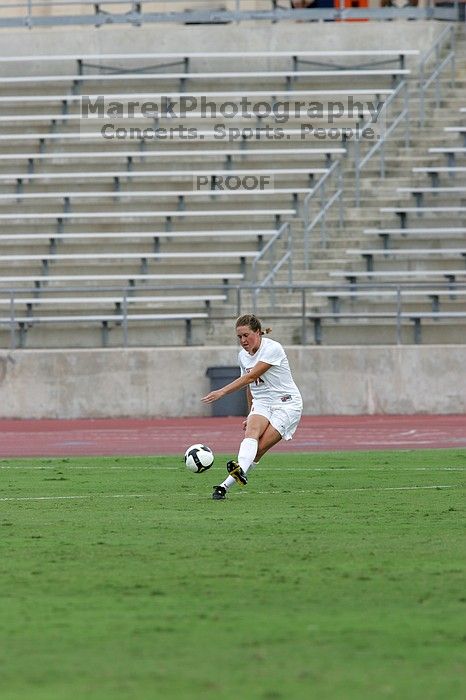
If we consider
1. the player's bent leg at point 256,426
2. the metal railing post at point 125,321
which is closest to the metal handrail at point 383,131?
the metal railing post at point 125,321

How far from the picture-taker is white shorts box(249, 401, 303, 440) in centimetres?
1365

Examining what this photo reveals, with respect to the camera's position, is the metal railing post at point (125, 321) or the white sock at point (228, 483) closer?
the white sock at point (228, 483)

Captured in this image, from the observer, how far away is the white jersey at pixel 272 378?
44.4ft

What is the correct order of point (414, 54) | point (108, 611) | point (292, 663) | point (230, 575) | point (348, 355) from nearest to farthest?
point (292, 663)
point (108, 611)
point (230, 575)
point (348, 355)
point (414, 54)

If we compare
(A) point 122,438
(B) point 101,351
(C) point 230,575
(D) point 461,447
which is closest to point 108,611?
(C) point 230,575

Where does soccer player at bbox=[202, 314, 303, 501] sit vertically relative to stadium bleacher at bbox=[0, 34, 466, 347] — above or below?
below

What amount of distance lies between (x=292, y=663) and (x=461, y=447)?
13554 millimetres

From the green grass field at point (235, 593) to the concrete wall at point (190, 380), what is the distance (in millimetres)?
11410

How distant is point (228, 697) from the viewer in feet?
18.7

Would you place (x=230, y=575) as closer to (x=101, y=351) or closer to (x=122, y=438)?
(x=122, y=438)

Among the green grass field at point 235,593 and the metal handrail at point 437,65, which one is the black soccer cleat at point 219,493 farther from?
the metal handrail at point 437,65

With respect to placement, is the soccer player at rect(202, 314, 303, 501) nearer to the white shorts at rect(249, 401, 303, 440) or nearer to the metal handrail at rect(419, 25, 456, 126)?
the white shorts at rect(249, 401, 303, 440)

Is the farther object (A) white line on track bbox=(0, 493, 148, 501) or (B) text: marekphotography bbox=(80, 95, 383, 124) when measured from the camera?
(B) text: marekphotography bbox=(80, 95, 383, 124)

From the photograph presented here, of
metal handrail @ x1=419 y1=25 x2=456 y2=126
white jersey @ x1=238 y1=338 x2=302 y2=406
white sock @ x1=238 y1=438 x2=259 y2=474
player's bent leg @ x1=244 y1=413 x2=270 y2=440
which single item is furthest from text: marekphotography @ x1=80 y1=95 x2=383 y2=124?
white sock @ x1=238 y1=438 x2=259 y2=474
